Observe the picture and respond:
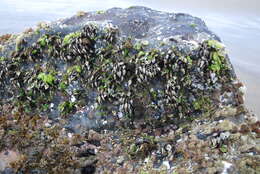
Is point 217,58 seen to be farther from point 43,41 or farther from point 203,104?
point 43,41

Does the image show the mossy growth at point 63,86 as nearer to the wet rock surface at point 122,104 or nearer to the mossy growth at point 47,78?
the wet rock surface at point 122,104

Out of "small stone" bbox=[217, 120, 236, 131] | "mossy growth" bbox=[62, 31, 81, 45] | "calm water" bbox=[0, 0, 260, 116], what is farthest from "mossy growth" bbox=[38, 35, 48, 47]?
"calm water" bbox=[0, 0, 260, 116]

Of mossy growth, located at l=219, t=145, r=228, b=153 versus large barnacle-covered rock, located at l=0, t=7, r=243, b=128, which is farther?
large barnacle-covered rock, located at l=0, t=7, r=243, b=128

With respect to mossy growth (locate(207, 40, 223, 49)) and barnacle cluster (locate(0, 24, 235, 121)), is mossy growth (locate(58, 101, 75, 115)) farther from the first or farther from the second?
mossy growth (locate(207, 40, 223, 49))

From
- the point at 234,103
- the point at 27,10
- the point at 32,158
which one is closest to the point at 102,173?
the point at 32,158

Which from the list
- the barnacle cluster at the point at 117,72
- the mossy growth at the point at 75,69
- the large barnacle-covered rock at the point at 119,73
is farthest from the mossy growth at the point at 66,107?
the mossy growth at the point at 75,69
